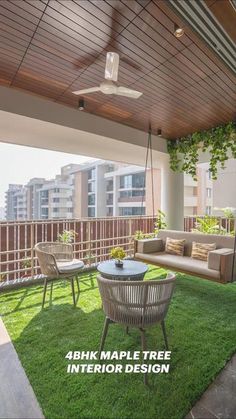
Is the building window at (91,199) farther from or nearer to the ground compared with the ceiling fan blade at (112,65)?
nearer to the ground

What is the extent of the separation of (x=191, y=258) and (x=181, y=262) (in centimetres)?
42

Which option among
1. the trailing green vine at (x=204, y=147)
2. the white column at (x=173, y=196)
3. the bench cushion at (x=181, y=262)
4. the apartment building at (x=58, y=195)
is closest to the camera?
the bench cushion at (x=181, y=262)

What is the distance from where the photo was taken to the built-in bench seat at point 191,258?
11.0 feet

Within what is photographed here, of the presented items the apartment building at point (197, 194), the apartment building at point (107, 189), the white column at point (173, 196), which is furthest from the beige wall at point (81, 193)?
the white column at point (173, 196)

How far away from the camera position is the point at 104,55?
258cm

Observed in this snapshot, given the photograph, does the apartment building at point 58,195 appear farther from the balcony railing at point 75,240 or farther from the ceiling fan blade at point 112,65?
the ceiling fan blade at point 112,65

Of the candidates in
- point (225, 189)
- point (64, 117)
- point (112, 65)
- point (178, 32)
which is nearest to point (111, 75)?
point (112, 65)

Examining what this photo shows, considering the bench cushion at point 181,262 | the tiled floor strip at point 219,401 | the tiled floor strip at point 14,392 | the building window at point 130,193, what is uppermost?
the building window at point 130,193

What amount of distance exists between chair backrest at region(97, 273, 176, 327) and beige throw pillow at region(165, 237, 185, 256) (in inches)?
100

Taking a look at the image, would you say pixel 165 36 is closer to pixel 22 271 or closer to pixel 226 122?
pixel 226 122

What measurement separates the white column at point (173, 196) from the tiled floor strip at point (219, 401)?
4.15m

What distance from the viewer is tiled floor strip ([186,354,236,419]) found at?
62.5 inches

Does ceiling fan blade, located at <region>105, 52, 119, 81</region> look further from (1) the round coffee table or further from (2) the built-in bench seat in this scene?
(2) the built-in bench seat

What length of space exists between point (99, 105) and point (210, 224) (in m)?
3.79
